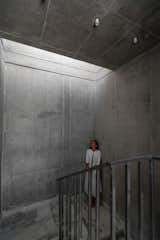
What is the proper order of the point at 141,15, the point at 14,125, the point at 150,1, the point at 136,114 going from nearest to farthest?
the point at 150,1 < the point at 141,15 < the point at 136,114 < the point at 14,125

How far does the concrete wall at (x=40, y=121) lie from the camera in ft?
9.28

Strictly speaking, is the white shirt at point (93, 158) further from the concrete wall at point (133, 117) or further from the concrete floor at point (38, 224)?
the concrete floor at point (38, 224)

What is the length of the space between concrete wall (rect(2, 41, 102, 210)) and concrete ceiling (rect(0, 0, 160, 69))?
1141mm

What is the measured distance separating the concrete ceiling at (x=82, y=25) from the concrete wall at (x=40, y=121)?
1141mm

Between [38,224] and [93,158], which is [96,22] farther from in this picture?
[38,224]

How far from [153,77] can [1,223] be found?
404 cm

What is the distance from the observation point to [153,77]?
2.07 meters

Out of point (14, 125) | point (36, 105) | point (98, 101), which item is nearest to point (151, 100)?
point (98, 101)

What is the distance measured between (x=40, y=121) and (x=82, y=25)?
7.32ft

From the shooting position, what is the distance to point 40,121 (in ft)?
10.3

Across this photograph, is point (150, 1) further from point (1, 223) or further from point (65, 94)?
point (1, 223)

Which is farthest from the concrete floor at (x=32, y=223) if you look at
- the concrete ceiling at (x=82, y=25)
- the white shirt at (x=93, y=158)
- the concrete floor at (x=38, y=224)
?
the concrete ceiling at (x=82, y=25)

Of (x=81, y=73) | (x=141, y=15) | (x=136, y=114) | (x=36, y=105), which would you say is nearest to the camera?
(x=141, y=15)

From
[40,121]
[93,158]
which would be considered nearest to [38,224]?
[93,158]
